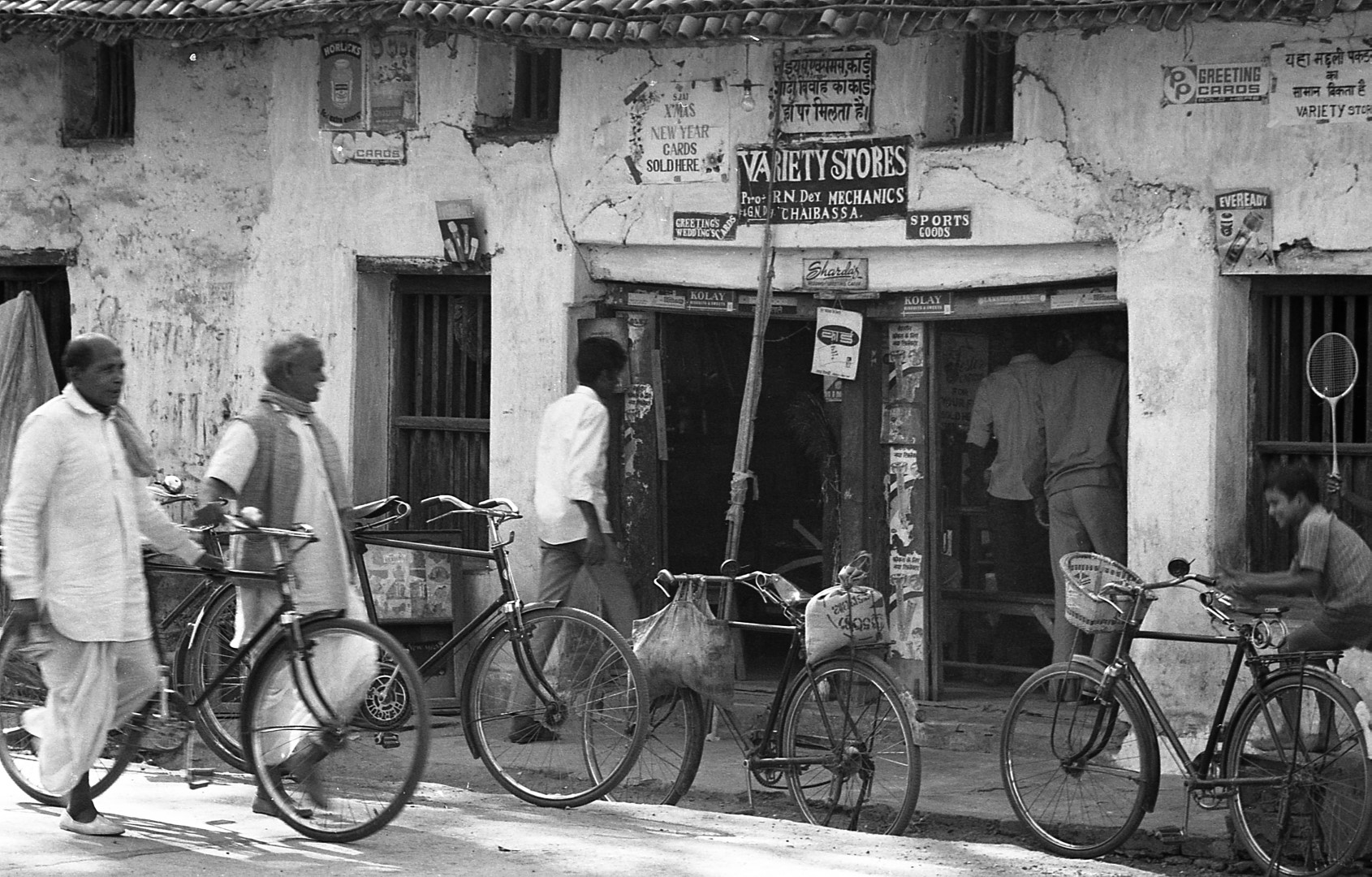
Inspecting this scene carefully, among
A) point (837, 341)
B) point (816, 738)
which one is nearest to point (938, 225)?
point (837, 341)

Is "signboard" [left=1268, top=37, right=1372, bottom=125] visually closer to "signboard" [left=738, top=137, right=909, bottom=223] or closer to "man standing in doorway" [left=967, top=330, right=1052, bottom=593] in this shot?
"signboard" [left=738, top=137, right=909, bottom=223]

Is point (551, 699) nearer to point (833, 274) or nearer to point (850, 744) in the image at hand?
point (850, 744)

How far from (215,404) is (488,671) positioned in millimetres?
4789

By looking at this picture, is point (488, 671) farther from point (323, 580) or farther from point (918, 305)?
point (918, 305)

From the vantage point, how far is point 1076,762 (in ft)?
25.0

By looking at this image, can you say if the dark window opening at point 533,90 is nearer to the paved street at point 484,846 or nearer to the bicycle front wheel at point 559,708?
the bicycle front wheel at point 559,708

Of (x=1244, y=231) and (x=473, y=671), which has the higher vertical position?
(x=1244, y=231)

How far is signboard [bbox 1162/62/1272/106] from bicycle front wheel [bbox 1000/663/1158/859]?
2865 mm

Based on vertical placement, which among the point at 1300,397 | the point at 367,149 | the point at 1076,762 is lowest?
the point at 1076,762

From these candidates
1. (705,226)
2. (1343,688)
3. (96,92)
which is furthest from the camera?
(96,92)

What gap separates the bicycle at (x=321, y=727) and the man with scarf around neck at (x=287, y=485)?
0.56 feet

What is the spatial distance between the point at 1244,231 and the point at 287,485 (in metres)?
4.36

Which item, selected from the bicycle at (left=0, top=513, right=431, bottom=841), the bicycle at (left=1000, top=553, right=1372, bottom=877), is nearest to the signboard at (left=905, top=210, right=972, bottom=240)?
the bicycle at (left=1000, top=553, right=1372, bottom=877)

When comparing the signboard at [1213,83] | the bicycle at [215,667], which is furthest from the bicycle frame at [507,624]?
the signboard at [1213,83]
